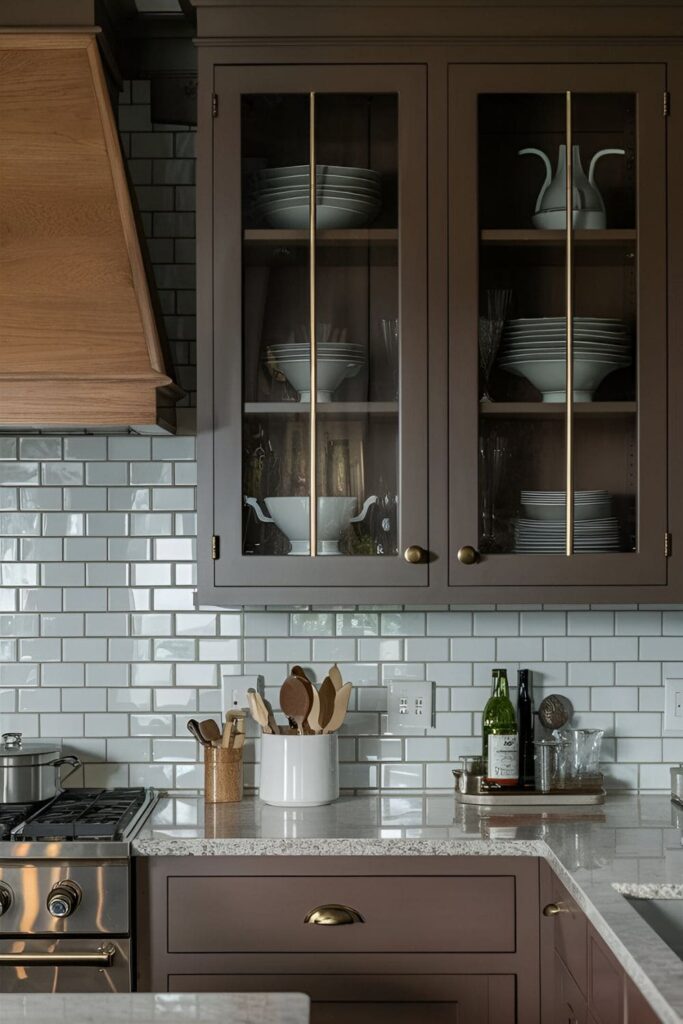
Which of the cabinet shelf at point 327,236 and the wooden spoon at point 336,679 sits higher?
the cabinet shelf at point 327,236

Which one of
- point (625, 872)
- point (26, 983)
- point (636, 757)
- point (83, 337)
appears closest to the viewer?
point (625, 872)

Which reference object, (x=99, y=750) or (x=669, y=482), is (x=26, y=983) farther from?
(x=669, y=482)

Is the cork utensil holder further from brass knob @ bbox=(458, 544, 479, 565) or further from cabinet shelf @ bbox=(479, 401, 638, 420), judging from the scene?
cabinet shelf @ bbox=(479, 401, 638, 420)

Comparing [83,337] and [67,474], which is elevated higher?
[83,337]

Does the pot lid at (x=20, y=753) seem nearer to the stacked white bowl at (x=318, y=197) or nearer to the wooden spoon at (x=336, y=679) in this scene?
the wooden spoon at (x=336, y=679)

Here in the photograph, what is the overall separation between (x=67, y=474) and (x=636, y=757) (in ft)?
4.97

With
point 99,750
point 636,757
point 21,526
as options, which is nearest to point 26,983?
point 99,750

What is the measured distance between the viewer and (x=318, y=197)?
2410mm

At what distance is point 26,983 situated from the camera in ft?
7.02

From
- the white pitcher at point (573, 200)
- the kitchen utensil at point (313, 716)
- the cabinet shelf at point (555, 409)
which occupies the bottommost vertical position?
the kitchen utensil at point (313, 716)

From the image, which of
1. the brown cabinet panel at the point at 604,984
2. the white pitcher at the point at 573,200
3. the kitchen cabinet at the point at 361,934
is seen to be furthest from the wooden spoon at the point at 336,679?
the white pitcher at the point at 573,200

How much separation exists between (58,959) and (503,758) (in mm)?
1010

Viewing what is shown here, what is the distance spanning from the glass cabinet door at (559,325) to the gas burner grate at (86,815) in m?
0.85

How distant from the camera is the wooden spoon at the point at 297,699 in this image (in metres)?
2.49
